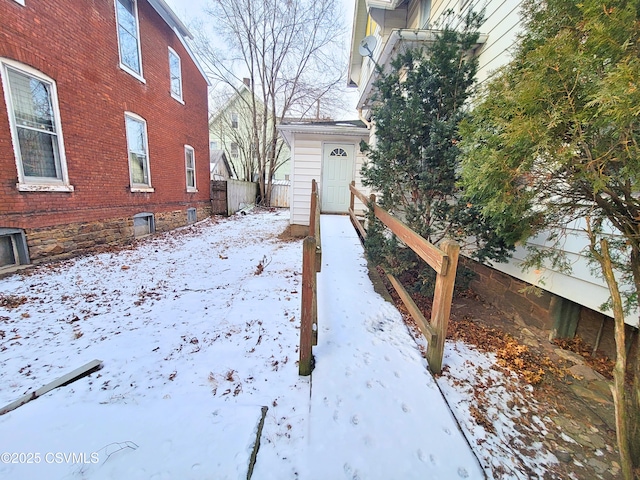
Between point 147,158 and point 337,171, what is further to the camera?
point 337,171

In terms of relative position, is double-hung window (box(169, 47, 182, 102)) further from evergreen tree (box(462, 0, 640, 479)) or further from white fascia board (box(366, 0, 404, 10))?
evergreen tree (box(462, 0, 640, 479))

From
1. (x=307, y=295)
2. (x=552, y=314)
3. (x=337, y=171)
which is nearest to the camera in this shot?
(x=307, y=295)

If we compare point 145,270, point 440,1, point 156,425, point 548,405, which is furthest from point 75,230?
point 440,1

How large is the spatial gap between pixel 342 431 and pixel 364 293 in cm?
204

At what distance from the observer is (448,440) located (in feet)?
5.27

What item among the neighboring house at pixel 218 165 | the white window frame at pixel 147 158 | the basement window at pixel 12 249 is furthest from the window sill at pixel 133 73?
the neighboring house at pixel 218 165

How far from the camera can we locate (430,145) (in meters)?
2.94

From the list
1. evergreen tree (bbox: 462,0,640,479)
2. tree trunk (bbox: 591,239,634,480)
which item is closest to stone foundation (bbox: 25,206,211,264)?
evergreen tree (bbox: 462,0,640,479)

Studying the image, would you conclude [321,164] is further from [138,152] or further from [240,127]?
[240,127]

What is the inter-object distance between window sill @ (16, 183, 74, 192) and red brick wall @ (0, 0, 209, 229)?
0.06m

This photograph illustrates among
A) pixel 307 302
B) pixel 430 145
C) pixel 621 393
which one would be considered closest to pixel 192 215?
pixel 430 145

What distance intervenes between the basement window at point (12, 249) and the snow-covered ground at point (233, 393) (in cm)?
77

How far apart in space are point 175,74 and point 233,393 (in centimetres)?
1043

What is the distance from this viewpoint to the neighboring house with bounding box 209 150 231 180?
1706 centimetres
